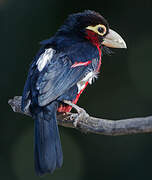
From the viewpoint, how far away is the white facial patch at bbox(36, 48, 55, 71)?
141 inches

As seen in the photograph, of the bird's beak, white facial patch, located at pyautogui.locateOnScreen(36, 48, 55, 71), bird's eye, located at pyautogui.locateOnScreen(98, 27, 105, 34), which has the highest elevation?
bird's eye, located at pyautogui.locateOnScreen(98, 27, 105, 34)

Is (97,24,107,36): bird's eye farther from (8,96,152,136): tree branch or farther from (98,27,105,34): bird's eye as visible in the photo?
(8,96,152,136): tree branch

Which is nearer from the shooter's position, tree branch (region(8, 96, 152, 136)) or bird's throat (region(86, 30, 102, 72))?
tree branch (region(8, 96, 152, 136))

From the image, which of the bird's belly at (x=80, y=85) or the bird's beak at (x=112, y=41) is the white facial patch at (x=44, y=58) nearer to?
the bird's belly at (x=80, y=85)

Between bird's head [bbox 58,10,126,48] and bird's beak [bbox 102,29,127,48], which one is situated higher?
bird's head [bbox 58,10,126,48]

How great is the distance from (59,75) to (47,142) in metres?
0.54

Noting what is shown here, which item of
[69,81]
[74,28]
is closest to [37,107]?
[69,81]

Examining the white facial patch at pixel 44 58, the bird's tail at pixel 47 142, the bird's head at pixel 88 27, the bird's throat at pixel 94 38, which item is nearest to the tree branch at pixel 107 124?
the bird's tail at pixel 47 142

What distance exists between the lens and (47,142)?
3.30 metres

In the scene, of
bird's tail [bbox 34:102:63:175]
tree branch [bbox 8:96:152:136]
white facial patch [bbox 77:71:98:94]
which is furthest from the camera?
white facial patch [bbox 77:71:98:94]

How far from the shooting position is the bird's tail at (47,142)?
10.6 feet

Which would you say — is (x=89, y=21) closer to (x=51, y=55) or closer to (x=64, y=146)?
(x=51, y=55)

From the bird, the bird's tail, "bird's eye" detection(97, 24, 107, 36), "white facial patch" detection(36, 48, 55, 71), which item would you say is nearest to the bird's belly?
the bird

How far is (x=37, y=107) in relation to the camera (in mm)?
3428
